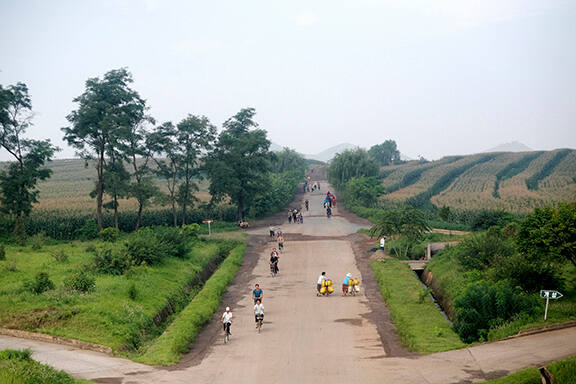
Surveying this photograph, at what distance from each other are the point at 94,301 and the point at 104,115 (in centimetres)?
2196

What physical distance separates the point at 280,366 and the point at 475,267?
13.4m

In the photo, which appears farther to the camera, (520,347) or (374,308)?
(374,308)

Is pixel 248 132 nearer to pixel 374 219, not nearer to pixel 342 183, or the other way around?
pixel 374 219

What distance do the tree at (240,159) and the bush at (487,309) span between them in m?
29.5

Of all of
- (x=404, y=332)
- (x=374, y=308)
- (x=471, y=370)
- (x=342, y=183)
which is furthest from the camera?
(x=342, y=183)

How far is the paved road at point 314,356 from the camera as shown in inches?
497

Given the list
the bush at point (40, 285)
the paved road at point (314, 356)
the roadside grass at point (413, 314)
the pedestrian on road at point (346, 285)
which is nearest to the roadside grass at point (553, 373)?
the paved road at point (314, 356)

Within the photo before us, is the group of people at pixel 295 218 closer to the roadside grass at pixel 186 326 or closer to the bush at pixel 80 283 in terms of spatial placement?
the roadside grass at pixel 186 326

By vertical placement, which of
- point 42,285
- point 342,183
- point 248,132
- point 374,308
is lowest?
point 374,308

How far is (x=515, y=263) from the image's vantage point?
19.0 meters

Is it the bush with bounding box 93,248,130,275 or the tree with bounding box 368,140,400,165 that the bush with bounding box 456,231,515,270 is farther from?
the tree with bounding box 368,140,400,165

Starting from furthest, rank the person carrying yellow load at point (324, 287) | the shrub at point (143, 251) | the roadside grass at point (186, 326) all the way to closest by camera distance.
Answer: the shrub at point (143, 251) < the person carrying yellow load at point (324, 287) < the roadside grass at point (186, 326)

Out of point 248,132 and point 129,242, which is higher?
point 248,132

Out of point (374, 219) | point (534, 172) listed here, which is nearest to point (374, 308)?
point (374, 219)
